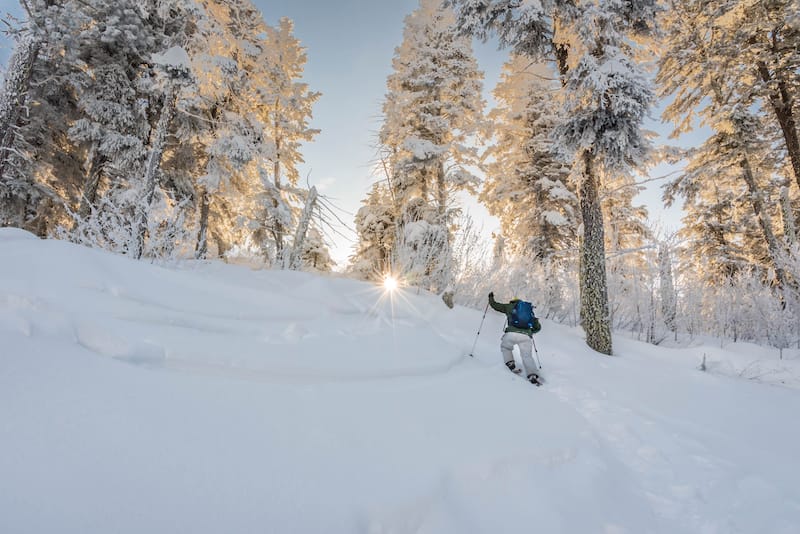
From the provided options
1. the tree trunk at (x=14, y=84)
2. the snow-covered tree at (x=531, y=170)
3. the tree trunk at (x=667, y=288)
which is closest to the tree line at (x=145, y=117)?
the tree trunk at (x=14, y=84)

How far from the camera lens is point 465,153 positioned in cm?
1152

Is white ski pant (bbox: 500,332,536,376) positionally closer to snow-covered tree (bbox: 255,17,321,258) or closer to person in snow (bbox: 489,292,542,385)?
person in snow (bbox: 489,292,542,385)

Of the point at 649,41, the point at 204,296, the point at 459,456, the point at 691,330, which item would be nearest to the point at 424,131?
the point at 649,41

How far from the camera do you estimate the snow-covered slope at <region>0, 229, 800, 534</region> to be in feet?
3.84

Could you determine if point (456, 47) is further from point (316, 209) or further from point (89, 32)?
point (89, 32)

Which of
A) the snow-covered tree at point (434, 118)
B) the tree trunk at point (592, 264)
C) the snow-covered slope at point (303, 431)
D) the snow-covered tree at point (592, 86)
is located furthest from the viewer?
the snow-covered tree at point (434, 118)

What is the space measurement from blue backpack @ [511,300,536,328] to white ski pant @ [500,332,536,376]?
0.14 meters

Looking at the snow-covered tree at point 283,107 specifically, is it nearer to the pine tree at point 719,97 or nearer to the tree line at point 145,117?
the tree line at point 145,117

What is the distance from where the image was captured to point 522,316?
4.42m

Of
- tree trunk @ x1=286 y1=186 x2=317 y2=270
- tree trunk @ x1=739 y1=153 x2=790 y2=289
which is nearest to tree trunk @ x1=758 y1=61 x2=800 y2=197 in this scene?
tree trunk @ x1=739 y1=153 x2=790 y2=289

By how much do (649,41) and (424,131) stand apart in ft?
22.6

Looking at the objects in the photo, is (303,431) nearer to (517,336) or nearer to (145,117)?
(517,336)

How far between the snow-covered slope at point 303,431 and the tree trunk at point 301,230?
3324 millimetres

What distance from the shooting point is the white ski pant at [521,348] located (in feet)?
13.2
